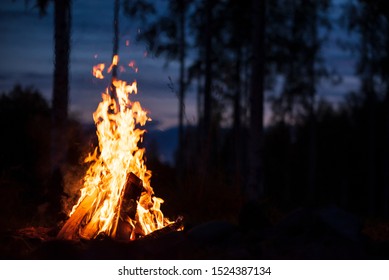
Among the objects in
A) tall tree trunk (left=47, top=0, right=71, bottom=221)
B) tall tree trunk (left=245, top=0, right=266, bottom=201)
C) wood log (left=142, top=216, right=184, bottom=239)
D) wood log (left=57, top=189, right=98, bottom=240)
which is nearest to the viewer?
wood log (left=142, top=216, right=184, bottom=239)

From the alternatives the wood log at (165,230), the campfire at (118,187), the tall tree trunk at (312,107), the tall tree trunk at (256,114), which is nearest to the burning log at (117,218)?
the campfire at (118,187)

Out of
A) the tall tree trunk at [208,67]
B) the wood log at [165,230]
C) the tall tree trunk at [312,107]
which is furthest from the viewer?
the tall tree trunk at [312,107]

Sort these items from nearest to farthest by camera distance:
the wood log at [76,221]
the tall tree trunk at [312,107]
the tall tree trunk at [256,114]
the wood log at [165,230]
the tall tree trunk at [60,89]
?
the wood log at [165,230]
the wood log at [76,221]
the tall tree trunk at [60,89]
the tall tree trunk at [256,114]
the tall tree trunk at [312,107]

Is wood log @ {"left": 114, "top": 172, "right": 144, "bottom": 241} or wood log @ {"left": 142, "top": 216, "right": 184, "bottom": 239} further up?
wood log @ {"left": 114, "top": 172, "right": 144, "bottom": 241}

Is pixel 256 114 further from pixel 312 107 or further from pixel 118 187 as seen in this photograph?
pixel 312 107

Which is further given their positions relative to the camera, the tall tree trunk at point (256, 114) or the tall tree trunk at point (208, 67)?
the tall tree trunk at point (208, 67)

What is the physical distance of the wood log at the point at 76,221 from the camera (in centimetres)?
813

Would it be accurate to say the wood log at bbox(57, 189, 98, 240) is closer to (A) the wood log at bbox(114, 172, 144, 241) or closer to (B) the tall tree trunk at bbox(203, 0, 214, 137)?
(A) the wood log at bbox(114, 172, 144, 241)

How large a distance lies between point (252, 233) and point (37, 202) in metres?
5.58

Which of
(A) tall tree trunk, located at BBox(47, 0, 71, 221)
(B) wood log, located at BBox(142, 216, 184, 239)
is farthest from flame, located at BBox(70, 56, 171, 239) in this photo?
(A) tall tree trunk, located at BBox(47, 0, 71, 221)

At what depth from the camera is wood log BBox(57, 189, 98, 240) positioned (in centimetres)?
813

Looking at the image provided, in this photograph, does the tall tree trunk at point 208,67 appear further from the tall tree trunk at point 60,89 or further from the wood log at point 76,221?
the wood log at point 76,221

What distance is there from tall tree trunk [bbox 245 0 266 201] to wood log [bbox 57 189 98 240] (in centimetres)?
450

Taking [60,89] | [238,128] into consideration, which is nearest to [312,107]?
[238,128]
